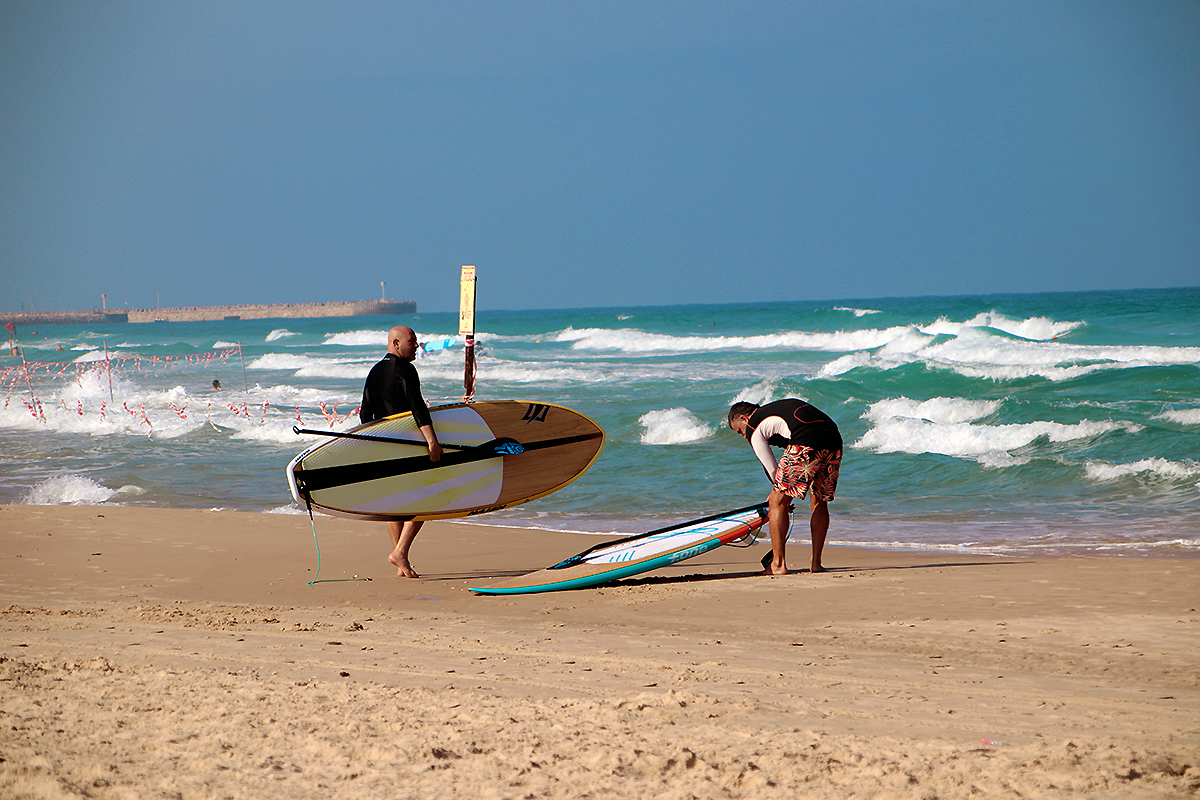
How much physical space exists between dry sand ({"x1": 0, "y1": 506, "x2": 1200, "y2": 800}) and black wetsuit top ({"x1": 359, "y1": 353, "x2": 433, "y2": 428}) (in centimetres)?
115

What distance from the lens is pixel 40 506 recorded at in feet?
29.1

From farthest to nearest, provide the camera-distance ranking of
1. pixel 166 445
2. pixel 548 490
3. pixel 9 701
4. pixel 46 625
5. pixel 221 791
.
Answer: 1. pixel 166 445
2. pixel 548 490
3. pixel 46 625
4. pixel 9 701
5. pixel 221 791

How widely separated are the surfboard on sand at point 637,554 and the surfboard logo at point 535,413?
1370 millimetres

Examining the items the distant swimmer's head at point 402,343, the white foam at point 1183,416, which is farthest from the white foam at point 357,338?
the distant swimmer's head at point 402,343

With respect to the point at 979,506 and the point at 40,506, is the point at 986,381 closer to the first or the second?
the point at 979,506

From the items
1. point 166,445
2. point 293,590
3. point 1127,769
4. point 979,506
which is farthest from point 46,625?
point 166,445

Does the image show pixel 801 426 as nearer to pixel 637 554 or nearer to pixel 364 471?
pixel 637 554

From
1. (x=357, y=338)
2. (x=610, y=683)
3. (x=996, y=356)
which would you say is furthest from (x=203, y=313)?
(x=610, y=683)

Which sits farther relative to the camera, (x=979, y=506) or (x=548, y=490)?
(x=979, y=506)

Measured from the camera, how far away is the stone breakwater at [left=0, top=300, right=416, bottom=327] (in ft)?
442

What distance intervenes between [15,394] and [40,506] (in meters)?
15.0

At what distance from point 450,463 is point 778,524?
2.43 metres

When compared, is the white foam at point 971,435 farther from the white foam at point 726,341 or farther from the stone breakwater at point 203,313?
the stone breakwater at point 203,313

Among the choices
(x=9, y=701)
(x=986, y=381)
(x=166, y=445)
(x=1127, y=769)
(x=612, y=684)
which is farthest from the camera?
(x=986, y=381)
